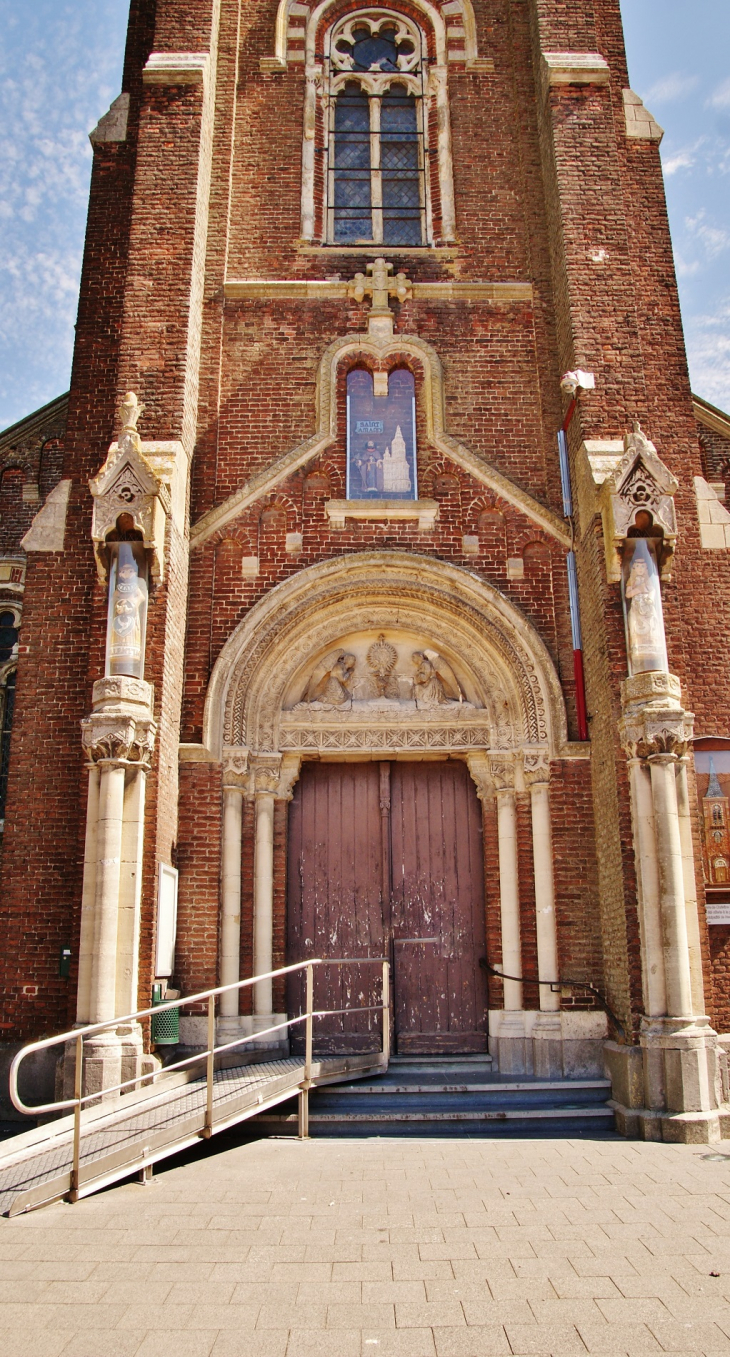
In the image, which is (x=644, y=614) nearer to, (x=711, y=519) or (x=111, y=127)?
(x=711, y=519)

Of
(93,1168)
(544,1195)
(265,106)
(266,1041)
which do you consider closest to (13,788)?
(266,1041)

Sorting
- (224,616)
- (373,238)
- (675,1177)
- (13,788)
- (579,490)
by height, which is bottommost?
(675,1177)

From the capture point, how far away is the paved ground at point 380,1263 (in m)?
3.78

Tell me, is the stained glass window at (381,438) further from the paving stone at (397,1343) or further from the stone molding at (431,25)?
the paving stone at (397,1343)

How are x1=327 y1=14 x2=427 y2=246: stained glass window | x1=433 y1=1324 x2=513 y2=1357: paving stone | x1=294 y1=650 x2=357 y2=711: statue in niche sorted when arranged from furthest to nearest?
x1=327 y1=14 x2=427 y2=246: stained glass window → x1=294 y1=650 x2=357 y2=711: statue in niche → x1=433 y1=1324 x2=513 y2=1357: paving stone

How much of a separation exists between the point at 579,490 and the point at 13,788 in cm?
589

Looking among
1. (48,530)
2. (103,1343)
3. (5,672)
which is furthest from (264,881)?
(103,1343)

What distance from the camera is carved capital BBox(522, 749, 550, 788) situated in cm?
903

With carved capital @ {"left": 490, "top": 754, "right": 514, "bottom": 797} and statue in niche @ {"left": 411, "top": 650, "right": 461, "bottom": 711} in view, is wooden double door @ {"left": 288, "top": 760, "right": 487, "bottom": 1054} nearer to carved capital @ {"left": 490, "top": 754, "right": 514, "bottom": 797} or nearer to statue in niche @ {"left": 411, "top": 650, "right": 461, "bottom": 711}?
carved capital @ {"left": 490, "top": 754, "right": 514, "bottom": 797}

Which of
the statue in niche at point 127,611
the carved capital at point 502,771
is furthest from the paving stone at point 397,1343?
the carved capital at point 502,771

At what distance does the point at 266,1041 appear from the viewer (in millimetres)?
8656

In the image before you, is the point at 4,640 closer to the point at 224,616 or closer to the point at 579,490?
the point at 224,616

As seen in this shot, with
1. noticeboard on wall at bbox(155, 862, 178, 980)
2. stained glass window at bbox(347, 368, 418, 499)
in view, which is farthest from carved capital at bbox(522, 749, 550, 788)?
noticeboard on wall at bbox(155, 862, 178, 980)

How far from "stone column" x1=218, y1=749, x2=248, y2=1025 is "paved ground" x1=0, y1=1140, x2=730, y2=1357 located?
2.36 m
